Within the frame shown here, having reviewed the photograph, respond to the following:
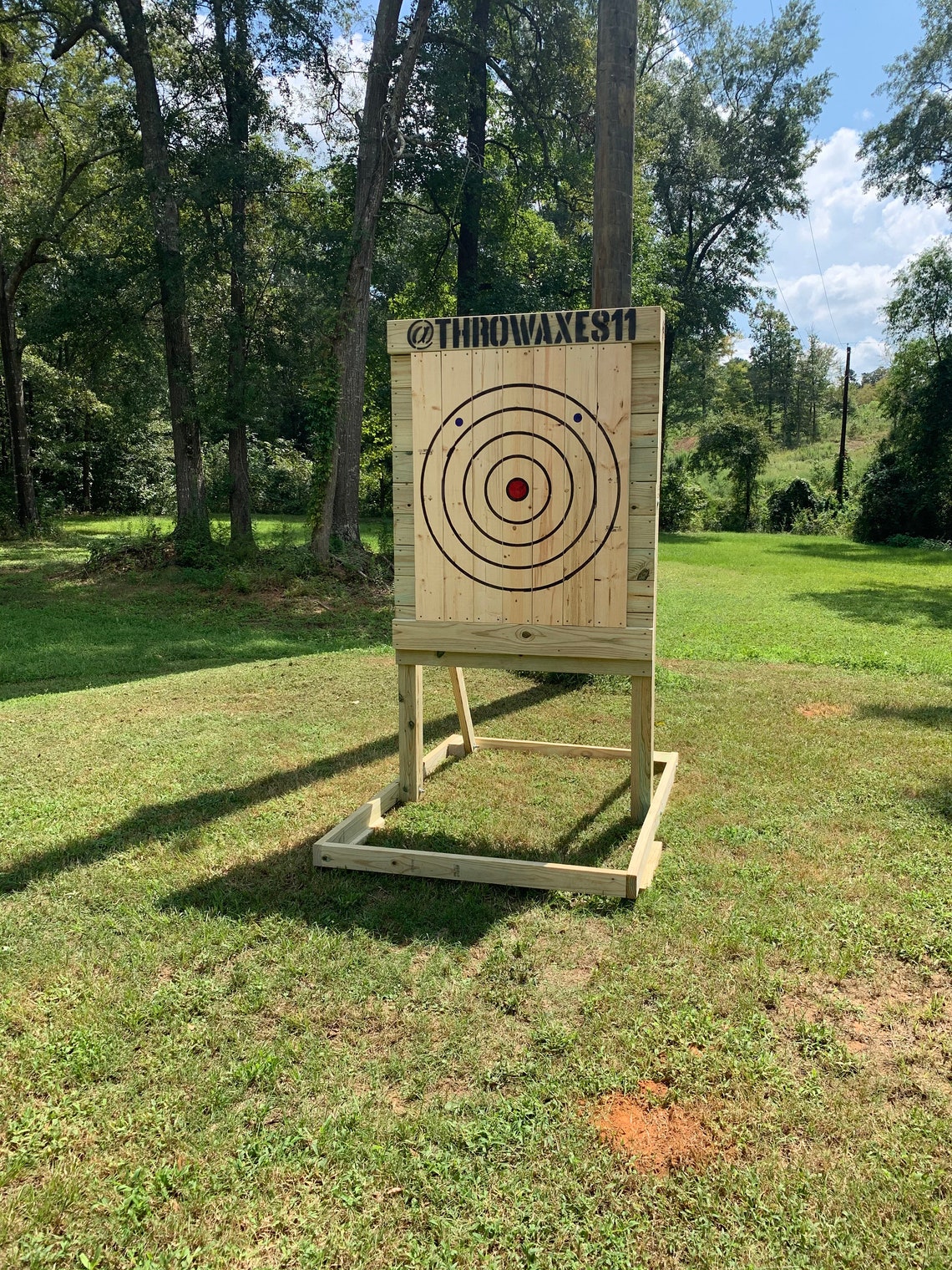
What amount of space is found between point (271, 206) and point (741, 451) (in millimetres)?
21901

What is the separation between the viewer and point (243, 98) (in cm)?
1396

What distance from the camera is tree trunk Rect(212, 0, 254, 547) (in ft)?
44.5

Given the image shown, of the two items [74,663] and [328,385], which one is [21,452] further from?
[74,663]

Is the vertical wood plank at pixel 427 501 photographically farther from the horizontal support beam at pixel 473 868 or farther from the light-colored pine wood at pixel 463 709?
the horizontal support beam at pixel 473 868

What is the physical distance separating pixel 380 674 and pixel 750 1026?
17.7 ft

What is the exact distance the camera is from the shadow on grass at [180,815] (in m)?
3.71

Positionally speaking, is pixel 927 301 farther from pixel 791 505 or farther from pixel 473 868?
pixel 473 868

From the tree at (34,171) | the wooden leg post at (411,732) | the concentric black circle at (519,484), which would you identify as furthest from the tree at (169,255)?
the concentric black circle at (519,484)

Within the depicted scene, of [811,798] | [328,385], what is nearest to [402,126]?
[328,385]

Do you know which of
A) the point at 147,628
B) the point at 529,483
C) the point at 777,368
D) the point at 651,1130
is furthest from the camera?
the point at 777,368

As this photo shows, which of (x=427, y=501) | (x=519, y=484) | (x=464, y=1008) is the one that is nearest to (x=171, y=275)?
(x=427, y=501)

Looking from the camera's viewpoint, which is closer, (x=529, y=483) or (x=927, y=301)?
(x=529, y=483)

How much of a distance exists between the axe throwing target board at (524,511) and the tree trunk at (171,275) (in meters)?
10.5

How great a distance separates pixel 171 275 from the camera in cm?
1301
